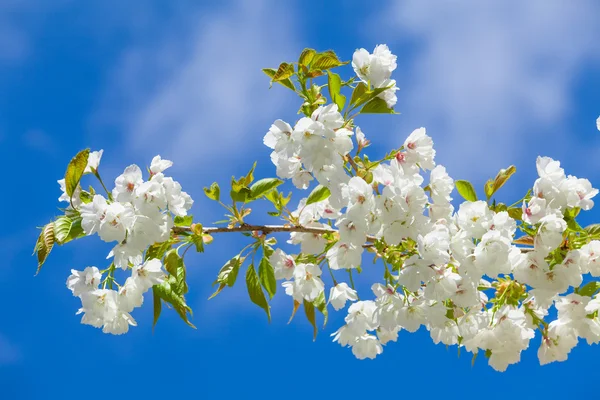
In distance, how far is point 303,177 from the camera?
2.28m

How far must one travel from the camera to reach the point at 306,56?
220cm

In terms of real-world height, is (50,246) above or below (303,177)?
below

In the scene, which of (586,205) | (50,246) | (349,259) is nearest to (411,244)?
(349,259)

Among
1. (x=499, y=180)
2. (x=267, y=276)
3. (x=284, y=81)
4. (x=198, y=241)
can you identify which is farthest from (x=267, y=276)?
(x=499, y=180)

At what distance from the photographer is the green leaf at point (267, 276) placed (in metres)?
2.34

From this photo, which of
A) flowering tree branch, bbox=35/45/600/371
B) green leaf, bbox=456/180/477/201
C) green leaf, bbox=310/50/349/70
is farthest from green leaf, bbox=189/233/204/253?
green leaf, bbox=456/180/477/201

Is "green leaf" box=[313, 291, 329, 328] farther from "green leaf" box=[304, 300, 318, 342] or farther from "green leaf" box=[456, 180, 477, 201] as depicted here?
"green leaf" box=[456, 180, 477, 201]

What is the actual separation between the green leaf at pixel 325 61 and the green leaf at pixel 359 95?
0.12m

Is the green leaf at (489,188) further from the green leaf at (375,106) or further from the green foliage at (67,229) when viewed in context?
the green foliage at (67,229)

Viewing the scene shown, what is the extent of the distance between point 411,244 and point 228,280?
0.68 meters

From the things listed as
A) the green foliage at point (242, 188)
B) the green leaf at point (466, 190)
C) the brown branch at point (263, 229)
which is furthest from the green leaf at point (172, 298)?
the green leaf at point (466, 190)

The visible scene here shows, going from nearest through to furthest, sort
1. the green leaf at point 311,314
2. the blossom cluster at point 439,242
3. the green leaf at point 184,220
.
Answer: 1. the blossom cluster at point 439,242
2. the green leaf at point 184,220
3. the green leaf at point 311,314

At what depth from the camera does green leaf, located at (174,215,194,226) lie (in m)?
2.32

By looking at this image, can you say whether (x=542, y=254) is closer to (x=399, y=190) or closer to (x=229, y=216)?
(x=399, y=190)
